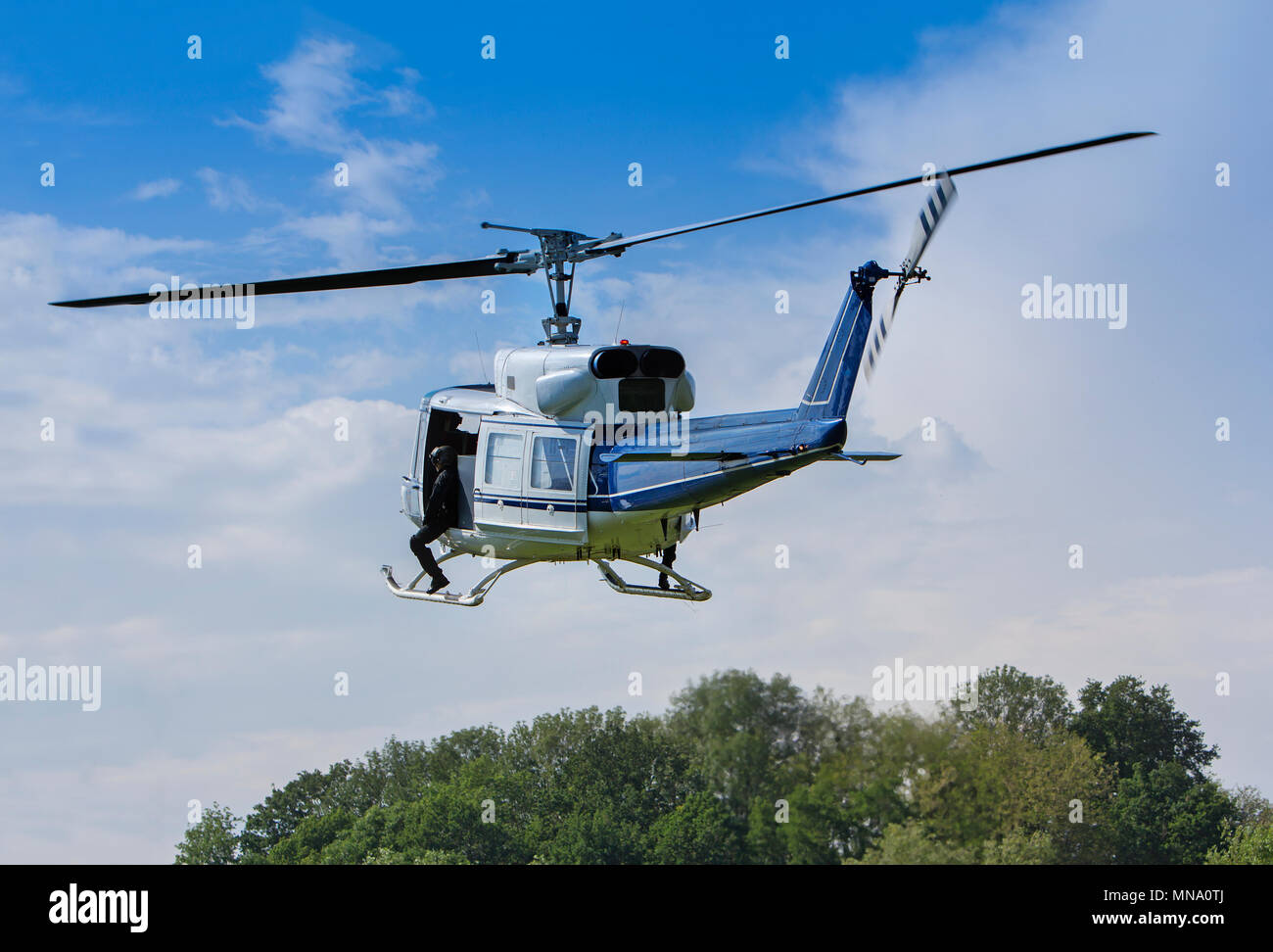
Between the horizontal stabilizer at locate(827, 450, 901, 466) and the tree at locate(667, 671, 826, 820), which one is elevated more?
the horizontal stabilizer at locate(827, 450, 901, 466)

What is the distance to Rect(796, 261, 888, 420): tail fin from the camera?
13336mm

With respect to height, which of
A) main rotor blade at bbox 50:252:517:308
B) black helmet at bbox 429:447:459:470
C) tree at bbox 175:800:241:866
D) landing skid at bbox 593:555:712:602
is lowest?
tree at bbox 175:800:241:866

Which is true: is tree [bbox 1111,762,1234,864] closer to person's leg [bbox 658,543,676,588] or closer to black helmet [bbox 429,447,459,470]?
person's leg [bbox 658,543,676,588]

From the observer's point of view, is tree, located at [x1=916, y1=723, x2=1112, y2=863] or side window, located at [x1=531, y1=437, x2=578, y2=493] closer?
side window, located at [x1=531, y1=437, x2=578, y2=493]

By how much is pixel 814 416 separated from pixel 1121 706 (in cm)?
4410

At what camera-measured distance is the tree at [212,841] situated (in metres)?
55.4

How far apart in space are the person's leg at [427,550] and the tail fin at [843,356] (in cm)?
494

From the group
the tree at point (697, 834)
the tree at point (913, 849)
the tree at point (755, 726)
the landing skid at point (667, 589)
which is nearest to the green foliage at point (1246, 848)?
the tree at point (913, 849)

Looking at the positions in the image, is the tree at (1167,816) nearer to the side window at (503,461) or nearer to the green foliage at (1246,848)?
the green foliage at (1246,848)

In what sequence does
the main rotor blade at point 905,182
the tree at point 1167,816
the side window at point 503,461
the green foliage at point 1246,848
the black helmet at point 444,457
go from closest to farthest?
the main rotor blade at point 905,182
the side window at point 503,461
the black helmet at point 444,457
the green foliage at point 1246,848
the tree at point 1167,816

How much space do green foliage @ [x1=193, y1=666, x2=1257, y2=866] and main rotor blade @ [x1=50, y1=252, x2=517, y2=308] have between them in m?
17.5

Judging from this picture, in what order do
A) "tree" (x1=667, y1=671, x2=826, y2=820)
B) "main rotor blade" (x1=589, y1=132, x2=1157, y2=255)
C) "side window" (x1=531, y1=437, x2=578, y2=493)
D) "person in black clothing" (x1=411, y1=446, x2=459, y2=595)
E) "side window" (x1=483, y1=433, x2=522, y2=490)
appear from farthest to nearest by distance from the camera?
"tree" (x1=667, y1=671, x2=826, y2=820), "person in black clothing" (x1=411, y1=446, x2=459, y2=595), "side window" (x1=483, y1=433, x2=522, y2=490), "side window" (x1=531, y1=437, x2=578, y2=493), "main rotor blade" (x1=589, y1=132, x2=1157, y2=255)

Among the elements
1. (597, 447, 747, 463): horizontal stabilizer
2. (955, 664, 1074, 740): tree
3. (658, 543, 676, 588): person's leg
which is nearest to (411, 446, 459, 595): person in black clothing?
(597, 447, 747, 463): horizontal stabilizer

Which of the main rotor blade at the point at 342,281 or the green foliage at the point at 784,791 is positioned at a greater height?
the main rotor blade at the point at 342,281
